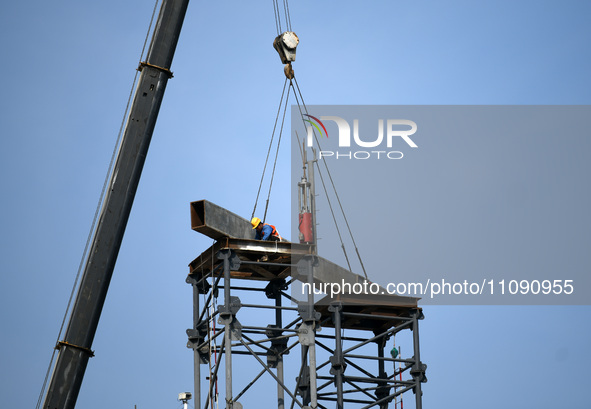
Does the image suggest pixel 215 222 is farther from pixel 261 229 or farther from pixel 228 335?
pixel 228 335

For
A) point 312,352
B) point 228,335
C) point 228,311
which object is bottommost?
point 228,335

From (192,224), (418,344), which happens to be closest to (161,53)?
(192,224)

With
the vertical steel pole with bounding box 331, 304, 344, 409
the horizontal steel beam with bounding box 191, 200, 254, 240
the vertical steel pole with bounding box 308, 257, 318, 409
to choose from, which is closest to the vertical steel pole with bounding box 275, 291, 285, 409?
the vertical steel pole with bounding box 308, 257, 318, 409

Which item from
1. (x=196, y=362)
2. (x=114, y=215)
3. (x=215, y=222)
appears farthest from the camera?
(x=196, y=362)

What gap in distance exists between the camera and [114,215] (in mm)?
27234

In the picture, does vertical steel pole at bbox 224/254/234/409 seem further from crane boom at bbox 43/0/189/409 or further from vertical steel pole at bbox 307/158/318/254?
crane boom at bbox 43/0/189/409

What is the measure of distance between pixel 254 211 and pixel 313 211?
9.03ft

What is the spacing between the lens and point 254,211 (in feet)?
120

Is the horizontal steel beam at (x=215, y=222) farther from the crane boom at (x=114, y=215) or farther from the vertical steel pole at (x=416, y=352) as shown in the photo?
the vertical steel pole at (x=416, y=352)

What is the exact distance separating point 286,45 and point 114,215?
11.1 metres

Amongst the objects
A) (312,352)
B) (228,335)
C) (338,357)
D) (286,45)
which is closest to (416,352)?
(338,357)

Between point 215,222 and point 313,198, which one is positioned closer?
point 215,222

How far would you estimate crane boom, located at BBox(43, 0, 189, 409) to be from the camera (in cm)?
2628

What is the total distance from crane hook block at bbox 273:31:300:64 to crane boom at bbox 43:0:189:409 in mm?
6553
